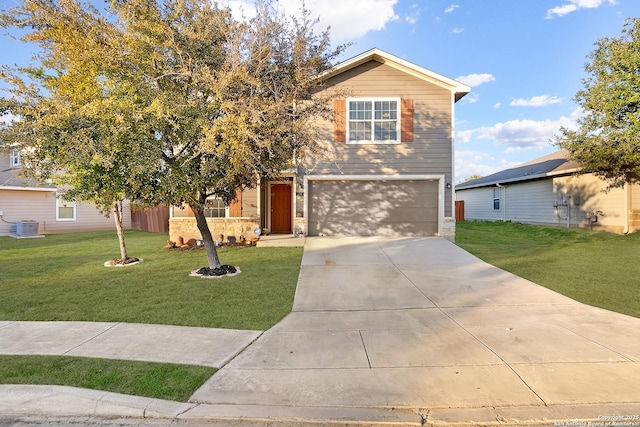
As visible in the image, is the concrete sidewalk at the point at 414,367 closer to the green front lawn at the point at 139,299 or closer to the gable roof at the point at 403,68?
the green front lawn at the point at 139,299

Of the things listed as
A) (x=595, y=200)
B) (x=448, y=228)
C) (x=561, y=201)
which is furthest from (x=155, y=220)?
(x=595, y=200)

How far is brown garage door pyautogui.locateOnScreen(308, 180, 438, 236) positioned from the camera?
13.6 m

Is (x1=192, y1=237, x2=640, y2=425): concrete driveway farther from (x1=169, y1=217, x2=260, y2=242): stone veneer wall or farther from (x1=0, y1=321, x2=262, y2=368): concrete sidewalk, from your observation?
(x1=169, y1=217, x2=260, y2=242): stone veneer wall

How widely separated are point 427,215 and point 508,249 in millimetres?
2889

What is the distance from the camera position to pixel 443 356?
444 centimetres

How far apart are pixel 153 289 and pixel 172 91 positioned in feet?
13.1

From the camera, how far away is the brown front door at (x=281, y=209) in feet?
49.2

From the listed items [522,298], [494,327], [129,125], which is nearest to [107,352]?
[129,125]

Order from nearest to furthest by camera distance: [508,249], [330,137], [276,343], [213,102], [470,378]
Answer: [470,378] < [276,343] < [213,102] < [508,249] < [330,137]

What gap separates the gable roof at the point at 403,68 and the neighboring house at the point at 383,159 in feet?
0.11

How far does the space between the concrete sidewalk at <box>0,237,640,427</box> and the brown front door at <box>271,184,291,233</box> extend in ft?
26.1

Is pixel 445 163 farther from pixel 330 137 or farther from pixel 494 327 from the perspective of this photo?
pixel 494 327

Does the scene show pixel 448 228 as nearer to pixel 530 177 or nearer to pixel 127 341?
pixel 530 177

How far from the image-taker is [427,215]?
13648mm
